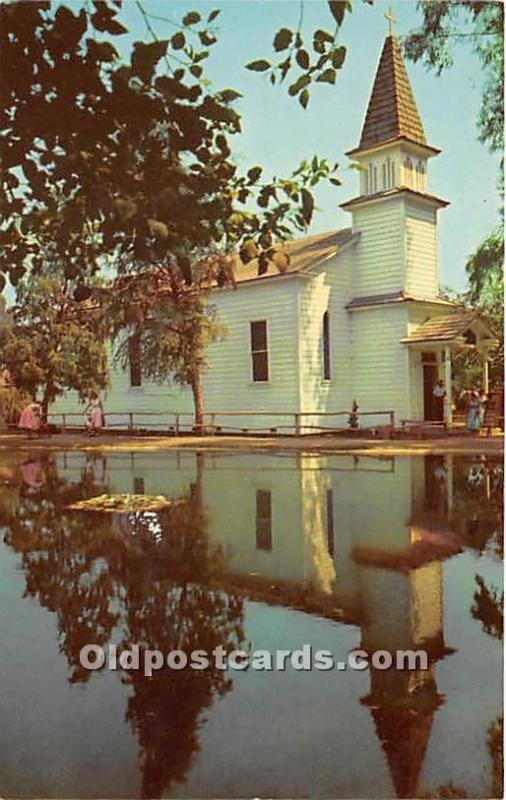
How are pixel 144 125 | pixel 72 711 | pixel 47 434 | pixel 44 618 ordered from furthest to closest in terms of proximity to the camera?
1. pixel 47 434
2. pixel 44 618
3. pixel 144 125
4. pixel 72 711

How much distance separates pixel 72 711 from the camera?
250 centimetres

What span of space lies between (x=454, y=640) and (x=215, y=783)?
1.22m

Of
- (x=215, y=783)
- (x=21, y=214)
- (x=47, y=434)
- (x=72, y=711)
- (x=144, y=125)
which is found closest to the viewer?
(x=215, y=783)

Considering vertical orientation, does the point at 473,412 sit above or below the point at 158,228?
below

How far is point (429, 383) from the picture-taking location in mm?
4066

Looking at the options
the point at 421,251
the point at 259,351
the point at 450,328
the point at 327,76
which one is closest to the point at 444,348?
the point at 450,328

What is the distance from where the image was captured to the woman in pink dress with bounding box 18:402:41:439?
4168 millimetres

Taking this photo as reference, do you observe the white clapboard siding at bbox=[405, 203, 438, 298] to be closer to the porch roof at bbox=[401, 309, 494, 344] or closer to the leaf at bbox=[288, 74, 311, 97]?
the porch roof at bbox=[401, 309, 494, 344]

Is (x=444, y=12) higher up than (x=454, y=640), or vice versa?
(x=444, y=12)

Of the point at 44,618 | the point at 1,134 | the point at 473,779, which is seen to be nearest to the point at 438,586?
the point at 473,779

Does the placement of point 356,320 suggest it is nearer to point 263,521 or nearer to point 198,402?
point 198,402

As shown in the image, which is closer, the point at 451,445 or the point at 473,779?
the point at 473,779

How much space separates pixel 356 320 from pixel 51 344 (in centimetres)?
210

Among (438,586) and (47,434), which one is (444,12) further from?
(47,434)
